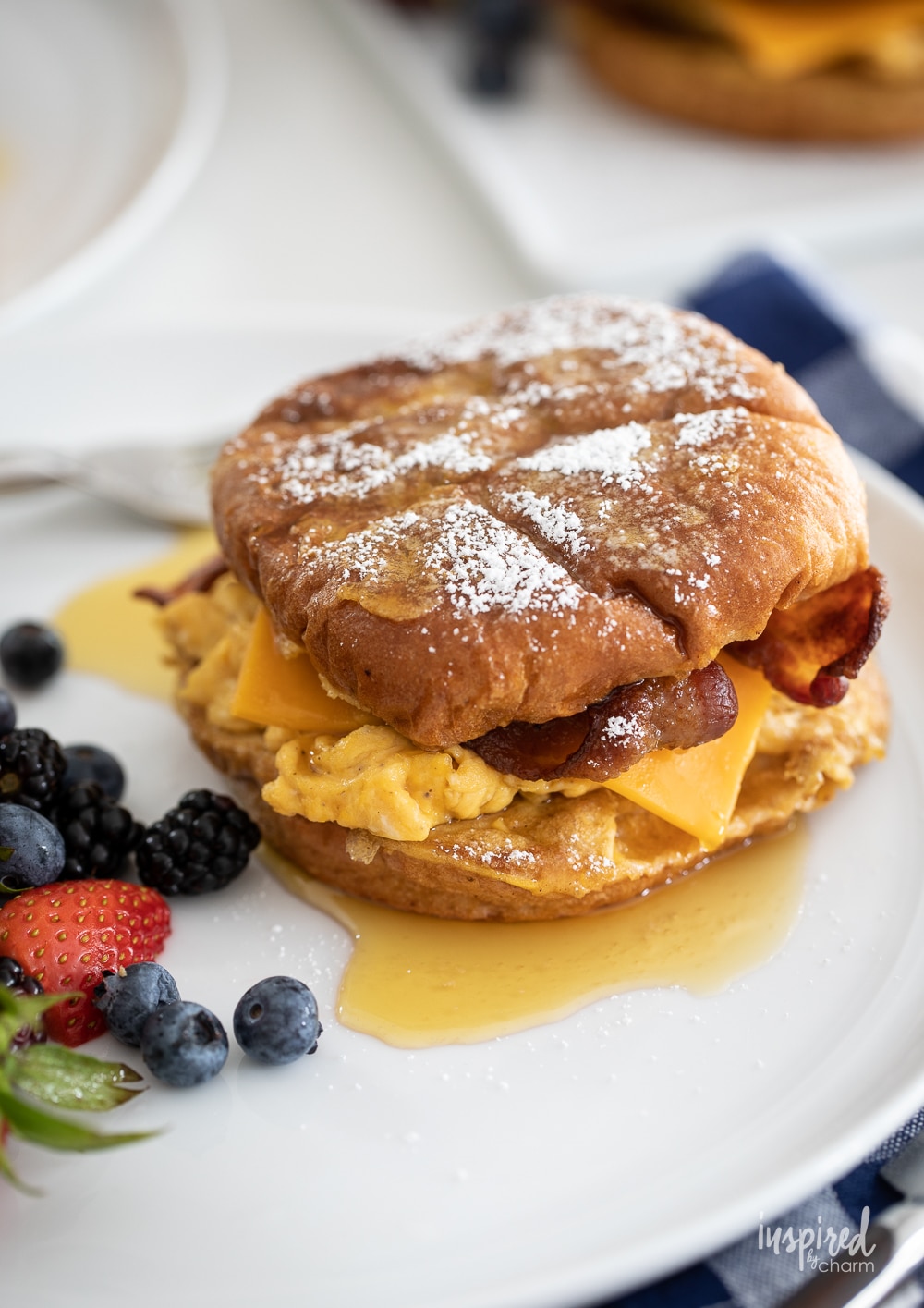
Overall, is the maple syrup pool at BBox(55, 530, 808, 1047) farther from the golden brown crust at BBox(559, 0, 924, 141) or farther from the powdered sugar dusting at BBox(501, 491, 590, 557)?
the golden brown crust at BBox(559, 0, 924, 141)

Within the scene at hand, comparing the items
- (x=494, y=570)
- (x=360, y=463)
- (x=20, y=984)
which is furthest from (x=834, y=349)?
(x=20, y=984)

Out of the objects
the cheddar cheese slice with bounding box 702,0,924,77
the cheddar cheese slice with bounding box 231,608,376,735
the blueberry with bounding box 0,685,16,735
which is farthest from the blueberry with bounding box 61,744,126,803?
the cheddar cheese slice with bounding box 702,0,924,77

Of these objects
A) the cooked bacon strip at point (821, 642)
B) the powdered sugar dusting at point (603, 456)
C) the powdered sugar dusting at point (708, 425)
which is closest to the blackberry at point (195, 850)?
the powdered sugar dusting at point (603, 456)

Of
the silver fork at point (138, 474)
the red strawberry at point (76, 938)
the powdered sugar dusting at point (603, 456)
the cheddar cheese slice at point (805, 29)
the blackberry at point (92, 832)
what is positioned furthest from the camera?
the cheddar cheese slice at point (805, 29)

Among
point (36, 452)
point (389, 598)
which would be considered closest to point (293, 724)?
point (389, 598)

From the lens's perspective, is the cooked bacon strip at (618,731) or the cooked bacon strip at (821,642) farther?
the cooked bacon strip at (821,642)

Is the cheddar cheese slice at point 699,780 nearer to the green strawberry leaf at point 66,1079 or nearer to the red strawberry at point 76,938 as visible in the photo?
the red strawberry at point 76,938

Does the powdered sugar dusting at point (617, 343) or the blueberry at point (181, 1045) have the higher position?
the powdered sugar dusting at point (617, 343)

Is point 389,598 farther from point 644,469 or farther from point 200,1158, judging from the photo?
point 200,1158
